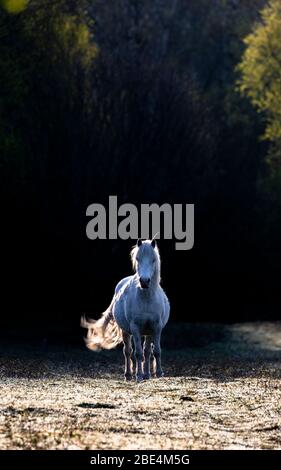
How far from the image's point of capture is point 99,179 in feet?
128

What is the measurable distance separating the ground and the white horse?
0.52 metres

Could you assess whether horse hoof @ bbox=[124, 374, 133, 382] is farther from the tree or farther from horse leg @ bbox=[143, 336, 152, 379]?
the tree

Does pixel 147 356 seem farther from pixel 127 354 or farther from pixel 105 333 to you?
pixel 105 333

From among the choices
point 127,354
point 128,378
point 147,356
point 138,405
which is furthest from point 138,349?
point 138,405

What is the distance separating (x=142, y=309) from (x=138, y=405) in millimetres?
4331

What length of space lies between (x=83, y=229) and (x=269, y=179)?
489 inches

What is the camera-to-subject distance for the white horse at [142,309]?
59.2 feet

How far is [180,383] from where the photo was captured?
60.0 feet

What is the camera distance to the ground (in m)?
11.3

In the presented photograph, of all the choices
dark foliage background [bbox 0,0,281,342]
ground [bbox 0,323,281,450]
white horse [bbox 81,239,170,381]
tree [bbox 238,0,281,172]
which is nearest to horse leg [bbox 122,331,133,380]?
white horse [bbox 81,239,170,381]

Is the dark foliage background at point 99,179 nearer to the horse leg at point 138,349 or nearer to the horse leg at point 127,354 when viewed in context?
the horse leg at point 127,354

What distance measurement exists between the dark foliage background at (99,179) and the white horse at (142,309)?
17.0 m

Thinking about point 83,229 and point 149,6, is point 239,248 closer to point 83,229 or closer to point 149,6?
point 83,229
